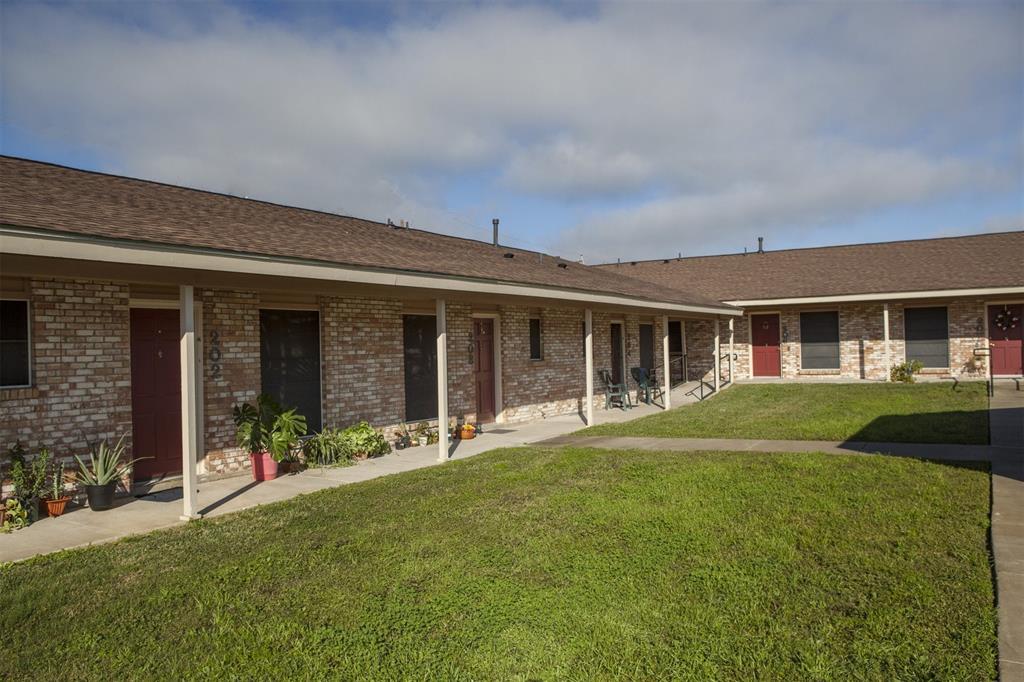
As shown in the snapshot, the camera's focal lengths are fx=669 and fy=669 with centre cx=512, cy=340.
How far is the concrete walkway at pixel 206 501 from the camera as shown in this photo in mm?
5672

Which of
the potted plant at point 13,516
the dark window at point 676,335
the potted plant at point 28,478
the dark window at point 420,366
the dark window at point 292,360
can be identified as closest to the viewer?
the potted plant at point 13,516

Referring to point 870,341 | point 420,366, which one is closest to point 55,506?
point 420,366

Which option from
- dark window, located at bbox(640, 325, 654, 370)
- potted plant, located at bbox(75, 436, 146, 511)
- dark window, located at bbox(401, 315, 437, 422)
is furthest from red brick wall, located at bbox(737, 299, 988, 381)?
potted plant, located at bbox(75, 436, 146, 511)

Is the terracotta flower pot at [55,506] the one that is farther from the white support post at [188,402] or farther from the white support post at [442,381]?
the white support post at [442,381]

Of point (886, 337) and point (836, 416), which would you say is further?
point (886, 337)

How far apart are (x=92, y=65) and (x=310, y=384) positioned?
7.20 meters

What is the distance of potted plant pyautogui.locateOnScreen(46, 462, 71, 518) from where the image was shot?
646cm

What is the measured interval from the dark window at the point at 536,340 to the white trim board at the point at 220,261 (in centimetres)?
Answer: 398

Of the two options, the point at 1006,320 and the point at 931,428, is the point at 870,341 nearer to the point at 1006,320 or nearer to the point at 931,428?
the point at 1006,320

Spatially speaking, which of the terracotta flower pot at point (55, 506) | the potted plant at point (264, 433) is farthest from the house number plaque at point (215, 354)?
the terracotta flower pot at point (55, 506)

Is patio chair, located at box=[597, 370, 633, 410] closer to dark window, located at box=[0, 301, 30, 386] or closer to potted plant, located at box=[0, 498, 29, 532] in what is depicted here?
dark window, located at box=[0, 301, 30, 386]

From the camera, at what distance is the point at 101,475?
6.65 metres

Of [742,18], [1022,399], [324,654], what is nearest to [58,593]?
[324,654]

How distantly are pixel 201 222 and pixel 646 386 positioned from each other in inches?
492
